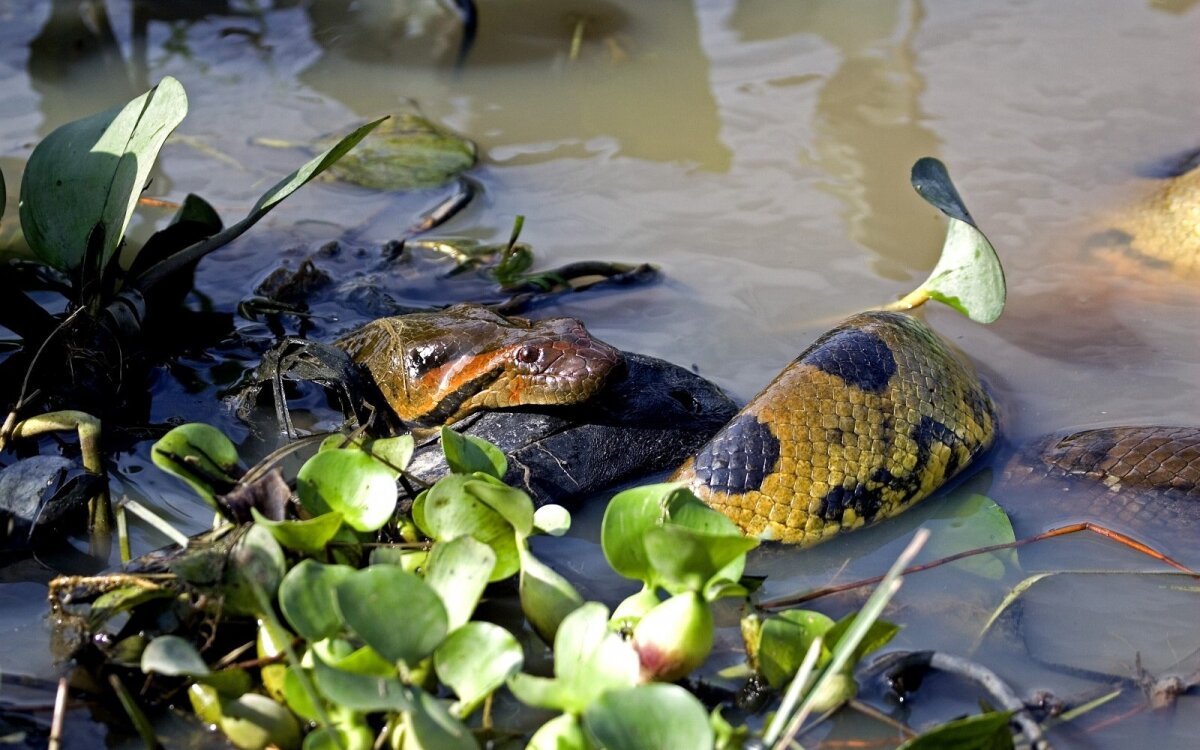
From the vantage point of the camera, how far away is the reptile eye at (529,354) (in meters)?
2.93

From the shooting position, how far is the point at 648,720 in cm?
181

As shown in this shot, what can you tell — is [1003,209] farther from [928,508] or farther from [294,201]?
[294,201]

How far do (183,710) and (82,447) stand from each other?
34.1 inches

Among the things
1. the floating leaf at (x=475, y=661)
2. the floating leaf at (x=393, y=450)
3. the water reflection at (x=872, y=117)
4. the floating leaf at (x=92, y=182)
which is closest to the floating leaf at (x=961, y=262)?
the water reflection at (x=872, y=117)

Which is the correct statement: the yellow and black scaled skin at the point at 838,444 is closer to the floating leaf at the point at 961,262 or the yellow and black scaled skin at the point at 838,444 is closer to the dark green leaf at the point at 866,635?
the floating leaf at the point at 961,262

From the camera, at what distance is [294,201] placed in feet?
15.4

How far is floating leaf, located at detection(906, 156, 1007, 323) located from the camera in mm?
3203

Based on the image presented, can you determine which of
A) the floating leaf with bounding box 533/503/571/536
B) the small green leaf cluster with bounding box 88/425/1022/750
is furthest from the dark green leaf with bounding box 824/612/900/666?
the floating leaf with bounding box 533/503/571/536

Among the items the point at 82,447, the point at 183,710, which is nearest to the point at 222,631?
the point at 183,710

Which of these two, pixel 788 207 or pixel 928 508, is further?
pixel 788 207

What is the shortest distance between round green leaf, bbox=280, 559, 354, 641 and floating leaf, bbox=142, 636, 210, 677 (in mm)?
176

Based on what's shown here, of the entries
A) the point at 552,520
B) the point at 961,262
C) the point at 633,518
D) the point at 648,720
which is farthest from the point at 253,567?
the point at 961,262

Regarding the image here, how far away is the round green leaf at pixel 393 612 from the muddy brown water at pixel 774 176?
74 cm

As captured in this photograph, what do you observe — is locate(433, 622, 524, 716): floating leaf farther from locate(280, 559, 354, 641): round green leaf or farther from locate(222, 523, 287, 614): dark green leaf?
locate(222, 523, 287, 614): dark green leaf
